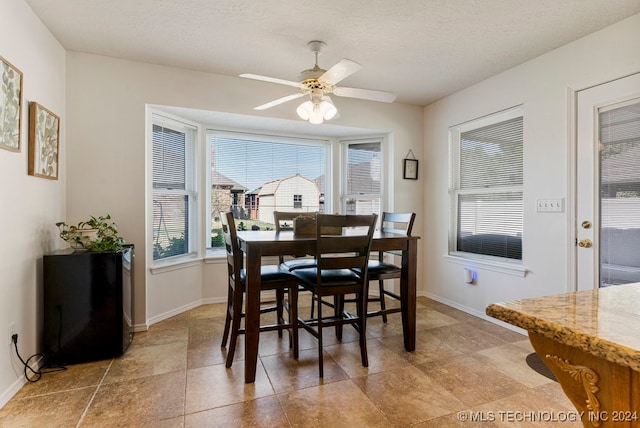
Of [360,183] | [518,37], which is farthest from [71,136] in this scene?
[518,37]

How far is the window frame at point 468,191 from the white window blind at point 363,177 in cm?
88

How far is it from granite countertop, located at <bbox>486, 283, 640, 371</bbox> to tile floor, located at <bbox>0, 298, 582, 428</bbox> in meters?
1.25

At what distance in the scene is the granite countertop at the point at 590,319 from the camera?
523mm

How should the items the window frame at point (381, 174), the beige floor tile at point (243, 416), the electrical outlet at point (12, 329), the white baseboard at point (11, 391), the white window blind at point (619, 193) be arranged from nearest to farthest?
the beige floor tile at point (243, 416), the white baseboard at point (11, 391), the electrical outlet at point (12, 329), the white window blind at point (619, 193), the window frame at point (381, 174)

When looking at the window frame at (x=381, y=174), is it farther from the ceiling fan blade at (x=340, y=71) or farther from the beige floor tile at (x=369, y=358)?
the ceiling fan blade at (x=340, y=71)

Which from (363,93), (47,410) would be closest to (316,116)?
(363,93)

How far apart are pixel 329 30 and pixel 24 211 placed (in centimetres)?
240

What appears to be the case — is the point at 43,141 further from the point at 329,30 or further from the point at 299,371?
the point at 299,371

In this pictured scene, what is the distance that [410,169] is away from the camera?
4.08 metres

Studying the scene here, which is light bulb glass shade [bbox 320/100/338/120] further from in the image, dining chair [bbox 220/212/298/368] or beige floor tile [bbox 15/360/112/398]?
beige floor tile [bbox 15/360/112/398]

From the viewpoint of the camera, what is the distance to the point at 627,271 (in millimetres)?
2277

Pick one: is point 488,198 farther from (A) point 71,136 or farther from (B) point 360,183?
(A) point 71,136

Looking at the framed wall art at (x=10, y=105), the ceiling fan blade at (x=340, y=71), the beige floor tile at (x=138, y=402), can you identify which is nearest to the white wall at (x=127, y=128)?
the framed wall art at (x=10, y=105)

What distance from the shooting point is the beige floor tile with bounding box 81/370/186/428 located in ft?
5.51
